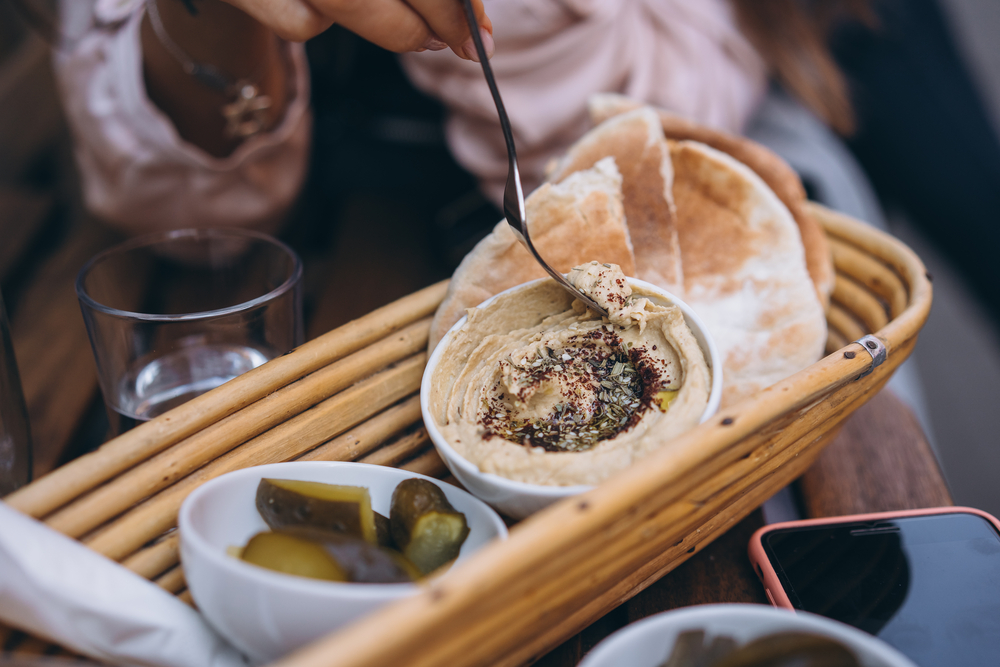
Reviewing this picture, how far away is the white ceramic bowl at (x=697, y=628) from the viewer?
0.50m

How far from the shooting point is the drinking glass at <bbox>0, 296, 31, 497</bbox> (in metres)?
0.77

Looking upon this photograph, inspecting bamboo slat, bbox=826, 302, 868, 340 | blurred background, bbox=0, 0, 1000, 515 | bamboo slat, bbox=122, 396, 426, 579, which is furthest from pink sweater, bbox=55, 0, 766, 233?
bamboo slat, bbox=122, 396, 426, 579

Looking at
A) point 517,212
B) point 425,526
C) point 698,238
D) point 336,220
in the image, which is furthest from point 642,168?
point 336,220

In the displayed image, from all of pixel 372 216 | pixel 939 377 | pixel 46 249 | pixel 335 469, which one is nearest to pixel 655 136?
pixel 335 469

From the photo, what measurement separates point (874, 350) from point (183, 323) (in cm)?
90

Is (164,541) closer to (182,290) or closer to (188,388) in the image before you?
(188,388)

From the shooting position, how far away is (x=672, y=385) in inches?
29.6

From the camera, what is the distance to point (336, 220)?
5.70ft

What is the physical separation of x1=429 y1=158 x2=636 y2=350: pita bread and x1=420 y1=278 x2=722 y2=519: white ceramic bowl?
1.8 inches

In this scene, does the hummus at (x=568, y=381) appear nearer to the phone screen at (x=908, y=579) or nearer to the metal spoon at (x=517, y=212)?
the metal spoon at (x=517, y=212)

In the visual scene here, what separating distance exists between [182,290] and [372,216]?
56 centimetres

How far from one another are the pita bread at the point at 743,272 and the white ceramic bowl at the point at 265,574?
0.49 m

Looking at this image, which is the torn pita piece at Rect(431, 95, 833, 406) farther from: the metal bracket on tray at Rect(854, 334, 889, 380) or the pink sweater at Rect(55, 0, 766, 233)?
the pink sweater at Rect(55, 0, 766, 233)

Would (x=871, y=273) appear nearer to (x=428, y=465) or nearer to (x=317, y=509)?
(x=428, y=465)
